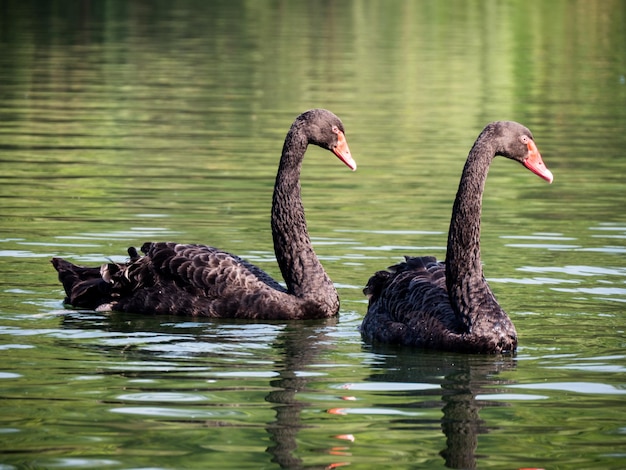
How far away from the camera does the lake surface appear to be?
6891 mm

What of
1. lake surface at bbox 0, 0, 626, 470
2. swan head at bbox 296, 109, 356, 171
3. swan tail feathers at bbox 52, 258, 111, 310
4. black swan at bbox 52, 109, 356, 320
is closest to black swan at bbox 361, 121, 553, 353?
lake surface at bbox 0, 0, 626, 470

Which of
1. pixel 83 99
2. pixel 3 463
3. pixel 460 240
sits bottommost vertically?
pixel 3 463

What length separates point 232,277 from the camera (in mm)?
10070

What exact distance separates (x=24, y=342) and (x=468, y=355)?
279 cm

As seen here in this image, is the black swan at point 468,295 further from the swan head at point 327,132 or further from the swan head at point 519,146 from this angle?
the swan head at point 327,132

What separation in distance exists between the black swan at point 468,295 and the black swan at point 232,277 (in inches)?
41.1

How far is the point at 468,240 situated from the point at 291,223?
6.29ft

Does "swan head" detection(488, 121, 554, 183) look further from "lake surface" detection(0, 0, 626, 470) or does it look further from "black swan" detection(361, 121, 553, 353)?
"lake surface" detection(0, 0, 626, 470)

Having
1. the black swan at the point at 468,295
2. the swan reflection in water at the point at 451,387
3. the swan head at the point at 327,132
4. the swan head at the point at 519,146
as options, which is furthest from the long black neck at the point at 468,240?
the swan head at the point at 327,132

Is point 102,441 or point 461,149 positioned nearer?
point 102,441

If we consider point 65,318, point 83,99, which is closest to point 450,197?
point 65,318

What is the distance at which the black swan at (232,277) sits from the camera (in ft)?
32.9

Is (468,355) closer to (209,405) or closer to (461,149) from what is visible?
(209,405)

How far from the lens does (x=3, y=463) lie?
20.7ft
